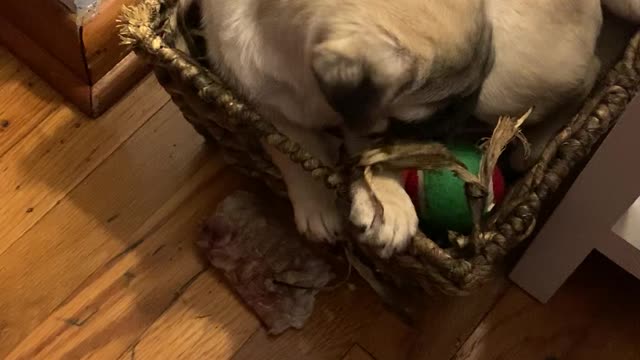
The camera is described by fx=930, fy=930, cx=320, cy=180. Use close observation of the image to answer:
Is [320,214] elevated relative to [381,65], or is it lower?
lower

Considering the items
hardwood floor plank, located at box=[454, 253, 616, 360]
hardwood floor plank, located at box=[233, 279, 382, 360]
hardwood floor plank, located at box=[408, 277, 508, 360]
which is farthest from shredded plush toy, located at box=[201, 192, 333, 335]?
hardwood floor plank, located at box=[454, 253, 616, 360]

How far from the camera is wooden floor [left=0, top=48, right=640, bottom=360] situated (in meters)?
1.36

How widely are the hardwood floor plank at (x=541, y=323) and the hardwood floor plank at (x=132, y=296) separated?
14.9 inches

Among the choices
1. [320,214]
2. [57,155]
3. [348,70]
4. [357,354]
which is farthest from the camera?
[57,155]

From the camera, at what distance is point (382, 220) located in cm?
106

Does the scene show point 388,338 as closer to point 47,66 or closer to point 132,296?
point 132,296

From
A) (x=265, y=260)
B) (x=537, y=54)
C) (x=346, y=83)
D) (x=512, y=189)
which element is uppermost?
(x=346, y=83)

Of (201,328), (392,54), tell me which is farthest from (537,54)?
(201,328)

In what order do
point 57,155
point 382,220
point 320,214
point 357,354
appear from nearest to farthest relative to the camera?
point 382,220
point 320,214
point 357,354
point 57,155

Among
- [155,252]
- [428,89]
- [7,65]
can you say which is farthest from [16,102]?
[428,89]

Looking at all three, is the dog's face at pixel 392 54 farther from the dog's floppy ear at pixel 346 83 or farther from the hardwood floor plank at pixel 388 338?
the hardwood floor plank at pixel 388 338

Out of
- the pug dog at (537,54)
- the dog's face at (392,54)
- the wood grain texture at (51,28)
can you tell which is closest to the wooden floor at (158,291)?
the wood grain texture at (51,28)

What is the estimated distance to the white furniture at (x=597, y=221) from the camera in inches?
42.7

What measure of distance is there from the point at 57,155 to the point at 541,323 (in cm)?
80
